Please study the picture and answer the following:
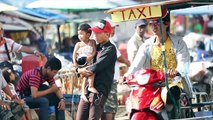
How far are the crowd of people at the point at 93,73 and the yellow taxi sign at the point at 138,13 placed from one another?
39 centimetres

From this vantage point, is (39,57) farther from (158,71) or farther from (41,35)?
(41,35)

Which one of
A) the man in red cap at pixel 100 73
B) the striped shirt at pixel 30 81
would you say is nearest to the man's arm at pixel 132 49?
the striped shirt at pixel 30 81

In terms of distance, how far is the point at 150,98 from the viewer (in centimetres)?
905

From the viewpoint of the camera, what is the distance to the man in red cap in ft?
31.9

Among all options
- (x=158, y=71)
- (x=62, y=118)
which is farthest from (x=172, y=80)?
(x=62, y=118)

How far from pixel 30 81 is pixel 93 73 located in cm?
156

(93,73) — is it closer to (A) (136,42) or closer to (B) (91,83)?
(B) (91,83)

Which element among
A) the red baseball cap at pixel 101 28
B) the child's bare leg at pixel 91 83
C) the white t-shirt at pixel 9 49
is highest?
the red baseball cap at pixel 101 28

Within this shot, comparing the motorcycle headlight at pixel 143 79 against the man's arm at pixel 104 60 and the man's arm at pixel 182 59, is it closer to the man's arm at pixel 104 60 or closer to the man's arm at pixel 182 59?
the man's arm at pixel 182 59

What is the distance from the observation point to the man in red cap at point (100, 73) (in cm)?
972

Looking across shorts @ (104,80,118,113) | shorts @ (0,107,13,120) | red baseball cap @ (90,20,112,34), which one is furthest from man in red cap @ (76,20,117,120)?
shorts @ (0,107,13,120)

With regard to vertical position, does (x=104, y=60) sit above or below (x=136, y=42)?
above

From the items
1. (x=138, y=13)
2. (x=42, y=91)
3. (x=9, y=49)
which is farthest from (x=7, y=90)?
(x=138, y=13)

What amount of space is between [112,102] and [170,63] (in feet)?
5.42
